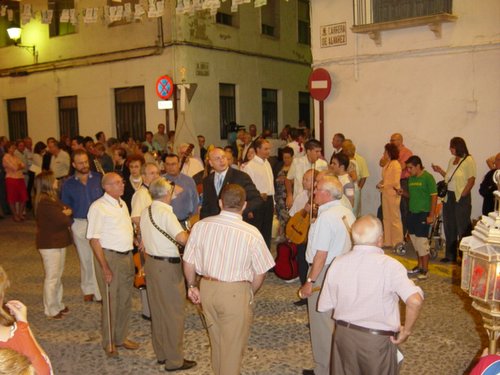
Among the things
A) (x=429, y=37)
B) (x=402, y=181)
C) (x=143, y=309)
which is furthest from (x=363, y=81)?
(x=143, y=309)

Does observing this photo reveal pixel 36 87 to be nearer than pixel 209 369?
No

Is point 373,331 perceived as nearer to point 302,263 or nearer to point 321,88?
point 302,263

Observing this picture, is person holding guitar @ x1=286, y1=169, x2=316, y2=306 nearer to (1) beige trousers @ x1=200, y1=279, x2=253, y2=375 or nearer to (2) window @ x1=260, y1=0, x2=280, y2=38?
(1) beige trousers @ x1=200, y1=279, x2=253, y2=375

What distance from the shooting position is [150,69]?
1705cm

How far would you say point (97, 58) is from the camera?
723 inches

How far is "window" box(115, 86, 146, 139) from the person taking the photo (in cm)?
1772

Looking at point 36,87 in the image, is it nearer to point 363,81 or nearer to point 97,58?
point 97,58

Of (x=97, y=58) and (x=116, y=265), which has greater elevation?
(x=97, y=58)

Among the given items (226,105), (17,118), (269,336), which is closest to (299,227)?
(269,336)

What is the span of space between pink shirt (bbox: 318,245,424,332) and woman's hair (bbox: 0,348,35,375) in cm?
205

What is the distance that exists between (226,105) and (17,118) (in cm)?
869

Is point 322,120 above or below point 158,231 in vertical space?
above

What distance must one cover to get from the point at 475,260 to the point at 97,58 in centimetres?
1677

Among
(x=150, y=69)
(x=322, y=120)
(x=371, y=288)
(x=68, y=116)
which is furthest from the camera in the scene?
(x=68, y=116)
